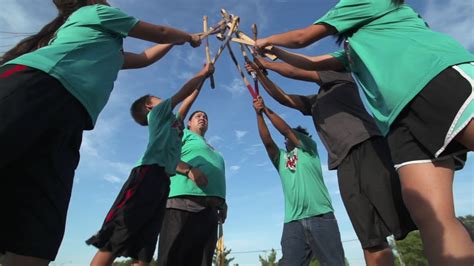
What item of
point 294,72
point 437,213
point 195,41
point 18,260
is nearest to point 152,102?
point 195,41

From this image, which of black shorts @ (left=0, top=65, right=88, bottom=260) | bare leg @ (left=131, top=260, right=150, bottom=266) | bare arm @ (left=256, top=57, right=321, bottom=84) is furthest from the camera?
bare arm @ (left=256, top=57, right=321, bottom=84)

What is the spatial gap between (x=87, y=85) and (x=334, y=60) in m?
2.07

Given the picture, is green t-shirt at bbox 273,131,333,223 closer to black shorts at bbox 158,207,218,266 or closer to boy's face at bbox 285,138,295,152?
boy's face at bbox 285,138,295,152

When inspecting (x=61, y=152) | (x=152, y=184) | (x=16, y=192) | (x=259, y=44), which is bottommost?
(x=16, y=192)

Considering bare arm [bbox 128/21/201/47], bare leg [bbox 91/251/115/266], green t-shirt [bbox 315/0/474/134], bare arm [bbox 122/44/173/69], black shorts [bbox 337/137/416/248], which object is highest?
bare arm [bbox 122/44/173/69]

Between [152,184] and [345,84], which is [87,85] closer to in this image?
[152,184]

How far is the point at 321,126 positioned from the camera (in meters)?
3.21

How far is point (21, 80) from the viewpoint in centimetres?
160

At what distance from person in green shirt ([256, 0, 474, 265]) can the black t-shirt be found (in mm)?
698

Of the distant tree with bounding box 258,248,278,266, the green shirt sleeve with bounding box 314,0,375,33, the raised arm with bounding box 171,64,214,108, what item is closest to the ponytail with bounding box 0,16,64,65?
the green shirt sleeve with bounding box 314,0,375,33

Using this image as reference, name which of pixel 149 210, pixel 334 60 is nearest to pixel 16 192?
pixel 149 210

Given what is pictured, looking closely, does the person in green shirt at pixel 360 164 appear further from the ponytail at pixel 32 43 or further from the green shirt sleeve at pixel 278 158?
the ponytail at pixel 32 43

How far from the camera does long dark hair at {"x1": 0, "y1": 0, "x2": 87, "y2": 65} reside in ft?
6.80

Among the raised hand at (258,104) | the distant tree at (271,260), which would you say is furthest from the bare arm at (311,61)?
the distant tree at (271,260)
